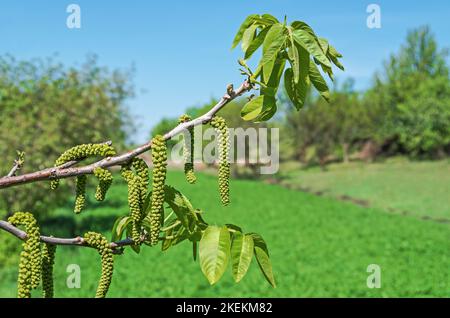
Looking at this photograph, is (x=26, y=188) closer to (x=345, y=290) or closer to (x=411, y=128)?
(x=345, y=290)

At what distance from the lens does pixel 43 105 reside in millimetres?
13078

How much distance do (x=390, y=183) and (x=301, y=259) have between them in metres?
16.0

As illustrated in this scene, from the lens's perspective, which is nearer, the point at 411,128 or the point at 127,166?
the point at 127,166

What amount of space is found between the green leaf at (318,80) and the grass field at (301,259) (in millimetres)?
7085

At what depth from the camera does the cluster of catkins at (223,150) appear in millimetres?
1826

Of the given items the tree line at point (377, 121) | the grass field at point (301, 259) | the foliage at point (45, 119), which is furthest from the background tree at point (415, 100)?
the foliage at point (45, 119)

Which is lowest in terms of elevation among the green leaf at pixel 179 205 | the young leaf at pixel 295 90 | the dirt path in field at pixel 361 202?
the dirt path in field at pixel 361 202

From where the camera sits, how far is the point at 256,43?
198 cm

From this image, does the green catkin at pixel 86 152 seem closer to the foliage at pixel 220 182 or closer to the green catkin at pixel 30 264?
the foliage at pixel 220 182

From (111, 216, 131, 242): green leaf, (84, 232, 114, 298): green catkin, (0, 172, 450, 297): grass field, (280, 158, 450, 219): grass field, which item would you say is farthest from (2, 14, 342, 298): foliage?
(280, 158, 450, 219): grass field

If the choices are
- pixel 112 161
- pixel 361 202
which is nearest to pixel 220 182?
pixel 112 161
